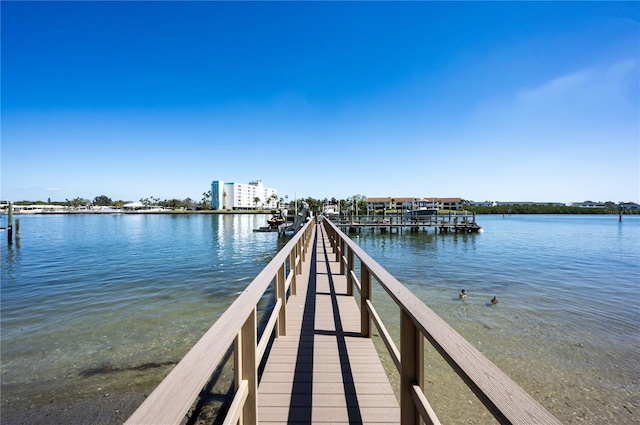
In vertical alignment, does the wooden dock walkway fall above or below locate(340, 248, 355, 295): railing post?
below

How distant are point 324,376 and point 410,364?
142 cm

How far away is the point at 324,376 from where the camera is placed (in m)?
2.78

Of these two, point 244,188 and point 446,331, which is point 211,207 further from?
point 446,331

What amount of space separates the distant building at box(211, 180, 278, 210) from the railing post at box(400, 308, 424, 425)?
132 m

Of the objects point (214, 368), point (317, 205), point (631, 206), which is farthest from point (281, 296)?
point (631, 206)

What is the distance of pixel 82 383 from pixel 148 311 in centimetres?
327

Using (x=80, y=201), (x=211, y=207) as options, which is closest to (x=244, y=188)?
(x=211, y=207)

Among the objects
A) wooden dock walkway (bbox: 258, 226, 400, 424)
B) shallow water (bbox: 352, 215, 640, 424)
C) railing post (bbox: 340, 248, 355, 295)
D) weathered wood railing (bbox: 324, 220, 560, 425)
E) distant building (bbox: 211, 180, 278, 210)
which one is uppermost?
distant building (bbox: 211, 180, 278, 210)

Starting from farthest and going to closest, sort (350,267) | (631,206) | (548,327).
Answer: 1. (631,206)
2. (548,327)
3. (350,267)

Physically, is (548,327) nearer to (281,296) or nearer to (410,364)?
(281,296)

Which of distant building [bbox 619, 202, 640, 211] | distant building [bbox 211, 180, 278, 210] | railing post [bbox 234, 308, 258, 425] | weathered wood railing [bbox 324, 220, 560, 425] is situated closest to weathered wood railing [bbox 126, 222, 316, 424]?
railing post [bbox 234, 308, 258, 425]

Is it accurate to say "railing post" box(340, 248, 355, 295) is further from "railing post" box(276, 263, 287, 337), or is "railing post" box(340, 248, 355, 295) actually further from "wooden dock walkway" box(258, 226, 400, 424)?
"railing post" box(276, 263, 287, 337)

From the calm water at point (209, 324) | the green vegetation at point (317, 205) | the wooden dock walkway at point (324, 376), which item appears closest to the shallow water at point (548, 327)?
the calm water at point (209, 324)

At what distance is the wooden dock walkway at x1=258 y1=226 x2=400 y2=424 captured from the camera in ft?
7.47
